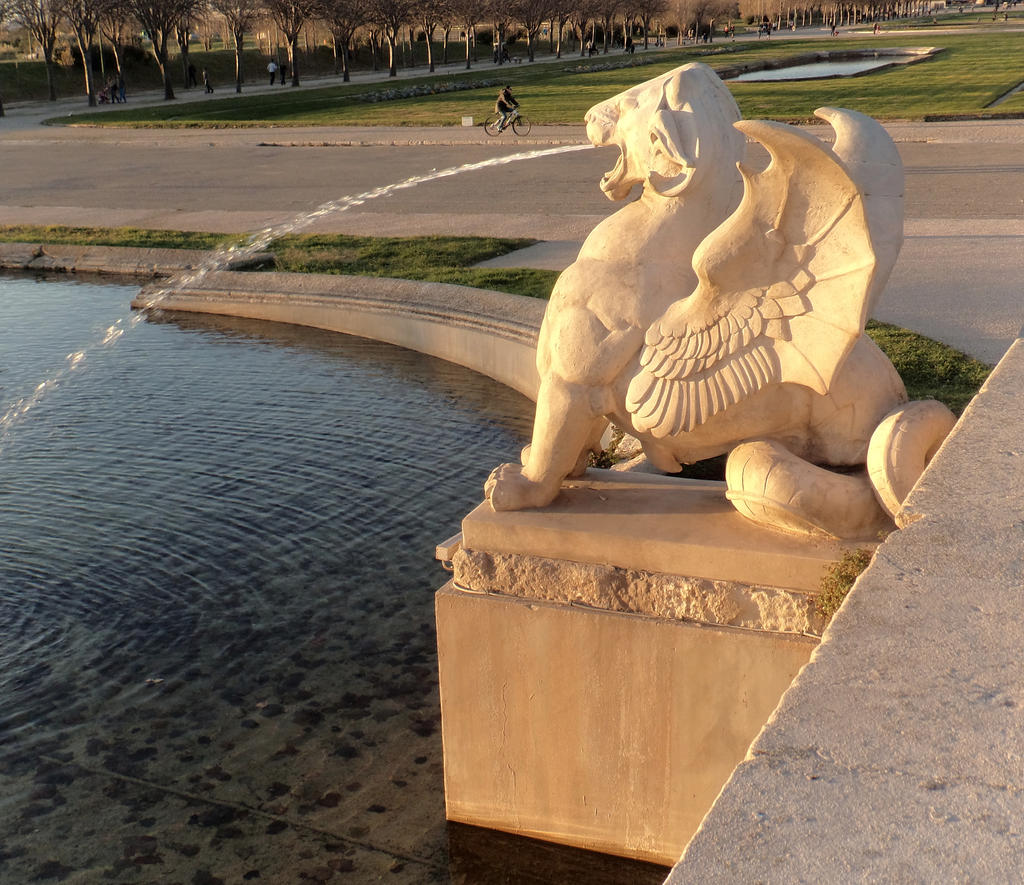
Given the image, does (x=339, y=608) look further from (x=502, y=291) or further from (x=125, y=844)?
(x=502, y=291)

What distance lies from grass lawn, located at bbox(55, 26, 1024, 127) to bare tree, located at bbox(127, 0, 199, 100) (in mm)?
4119

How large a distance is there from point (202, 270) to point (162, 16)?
39725mm

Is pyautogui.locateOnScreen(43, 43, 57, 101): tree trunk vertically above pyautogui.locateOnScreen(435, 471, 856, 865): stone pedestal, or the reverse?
pyautogui.locateOnScreen(43, 43, 57, 101): tree trunk

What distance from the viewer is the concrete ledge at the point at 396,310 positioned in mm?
8430

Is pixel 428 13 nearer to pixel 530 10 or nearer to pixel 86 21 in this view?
pixel 530 10

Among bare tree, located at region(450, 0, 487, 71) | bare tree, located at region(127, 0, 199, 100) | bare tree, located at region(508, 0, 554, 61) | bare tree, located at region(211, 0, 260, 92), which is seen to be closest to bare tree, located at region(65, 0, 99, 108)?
bare tree, located at region(127, 0, 199, 100)

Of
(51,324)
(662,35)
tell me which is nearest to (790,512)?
(51,324)

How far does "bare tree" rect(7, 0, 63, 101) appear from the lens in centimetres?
4744

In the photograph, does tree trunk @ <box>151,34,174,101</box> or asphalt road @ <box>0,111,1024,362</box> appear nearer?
asphalt road @ <box>0,111,1024,362</box>

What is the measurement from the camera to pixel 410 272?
1061 centimetres

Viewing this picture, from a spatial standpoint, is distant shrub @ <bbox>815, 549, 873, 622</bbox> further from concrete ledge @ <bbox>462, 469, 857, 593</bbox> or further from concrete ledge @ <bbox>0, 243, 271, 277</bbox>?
concrete ledge @ <bbox>0, 243, 271, 277</bbox>

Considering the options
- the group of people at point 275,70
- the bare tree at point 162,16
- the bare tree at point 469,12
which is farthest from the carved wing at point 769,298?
the bare tree at point 469,12

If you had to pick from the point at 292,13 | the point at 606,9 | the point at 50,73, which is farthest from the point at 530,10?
the point at 50,73

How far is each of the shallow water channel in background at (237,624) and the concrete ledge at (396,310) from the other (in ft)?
0.85
